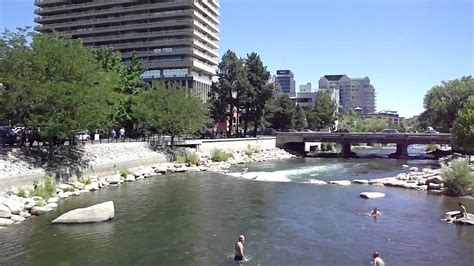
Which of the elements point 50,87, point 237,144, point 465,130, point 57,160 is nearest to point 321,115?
point 237,144

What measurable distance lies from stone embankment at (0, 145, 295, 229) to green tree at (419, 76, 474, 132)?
45444 mm

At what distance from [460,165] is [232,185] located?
78.1ft

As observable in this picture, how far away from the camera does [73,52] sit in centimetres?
4841

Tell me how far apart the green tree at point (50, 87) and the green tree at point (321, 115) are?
107508 mm

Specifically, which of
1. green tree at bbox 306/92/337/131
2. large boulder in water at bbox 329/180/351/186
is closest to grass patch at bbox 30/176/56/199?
large boulder in water at bbox 329/180/351/186

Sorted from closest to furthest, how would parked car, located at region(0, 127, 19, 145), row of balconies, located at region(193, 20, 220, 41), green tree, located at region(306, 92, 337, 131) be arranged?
parked car, located at region(0, 127, 19, 145) < row of balconies, located at region(193, 20, 220, 41) < green tree, located at region(306, 92, 337, 131)

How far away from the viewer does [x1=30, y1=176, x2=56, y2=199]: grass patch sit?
39.8 meters

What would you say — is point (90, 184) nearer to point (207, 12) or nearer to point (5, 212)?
point (5, 212)

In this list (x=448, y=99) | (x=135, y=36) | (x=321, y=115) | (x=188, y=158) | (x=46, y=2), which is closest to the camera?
(x=188, y=158)

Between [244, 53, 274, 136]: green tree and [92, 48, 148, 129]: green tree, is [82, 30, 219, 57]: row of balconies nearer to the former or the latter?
[244, 53, 274, 136]: green tree

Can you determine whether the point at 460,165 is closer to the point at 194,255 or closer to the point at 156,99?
the point at 194,255

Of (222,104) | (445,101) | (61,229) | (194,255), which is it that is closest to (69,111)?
(61,229)

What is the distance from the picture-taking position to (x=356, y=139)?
327 ft

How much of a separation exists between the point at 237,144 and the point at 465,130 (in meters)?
43.9
